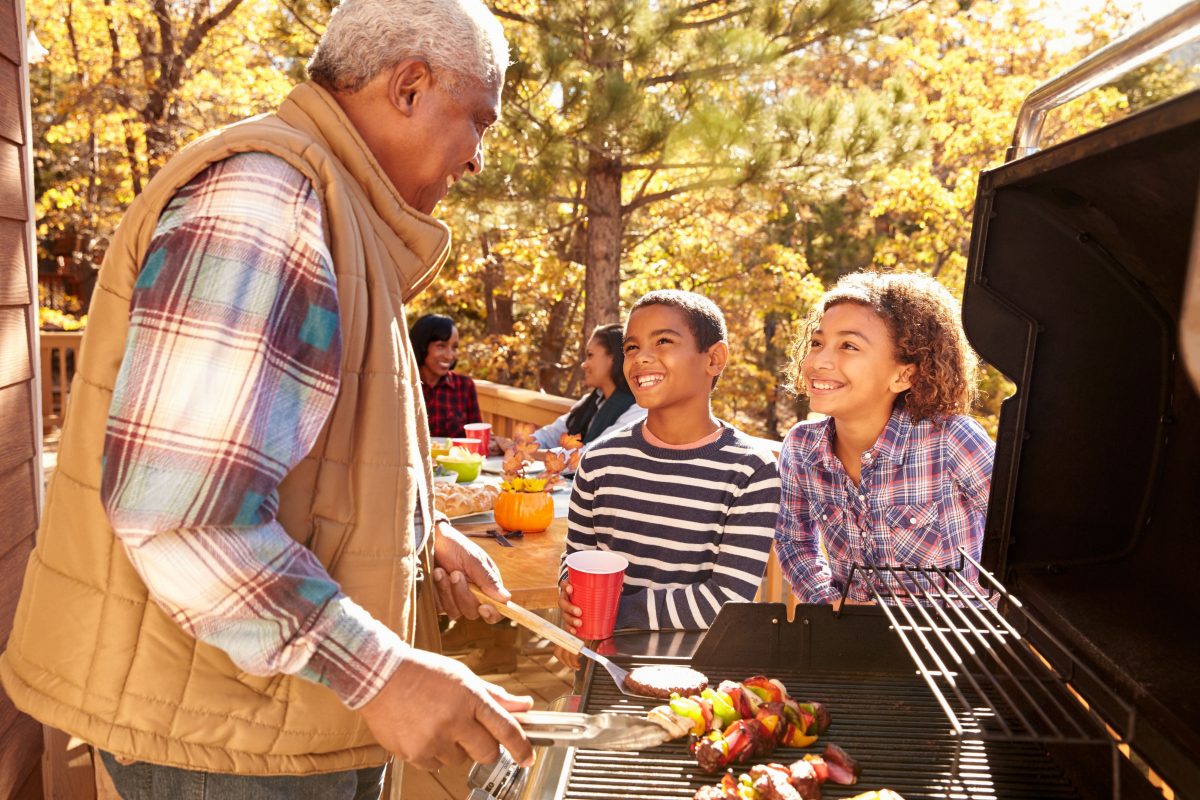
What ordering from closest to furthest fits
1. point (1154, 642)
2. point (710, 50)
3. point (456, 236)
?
point (1154, 642) < point (710, 50) < point (456, 236)

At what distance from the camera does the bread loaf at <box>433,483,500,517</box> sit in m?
3.12

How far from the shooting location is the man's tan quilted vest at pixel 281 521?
1182 mm

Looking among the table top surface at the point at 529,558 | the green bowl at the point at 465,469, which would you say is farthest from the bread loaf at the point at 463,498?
the green bowl at the point at 465,469

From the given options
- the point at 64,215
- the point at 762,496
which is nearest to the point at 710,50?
the point at 762,496

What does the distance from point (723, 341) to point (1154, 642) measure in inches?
60.3

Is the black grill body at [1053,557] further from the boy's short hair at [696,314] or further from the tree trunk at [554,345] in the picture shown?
the tree trunk at [554,345]

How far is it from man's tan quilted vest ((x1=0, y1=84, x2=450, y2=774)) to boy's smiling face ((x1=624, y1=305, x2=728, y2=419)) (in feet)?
4.33

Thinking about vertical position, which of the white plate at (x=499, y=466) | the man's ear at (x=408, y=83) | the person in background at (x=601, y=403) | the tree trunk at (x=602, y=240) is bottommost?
the white plate at (x=499, y=466)

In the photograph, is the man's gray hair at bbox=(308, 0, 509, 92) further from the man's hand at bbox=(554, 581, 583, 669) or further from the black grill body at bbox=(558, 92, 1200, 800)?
the man's hand at bbox=(554, 581, 583, 669)

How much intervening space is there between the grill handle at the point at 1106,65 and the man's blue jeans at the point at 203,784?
1.43m

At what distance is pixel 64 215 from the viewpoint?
12.2 metres

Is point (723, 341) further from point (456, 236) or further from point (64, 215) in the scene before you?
point (64, 215)

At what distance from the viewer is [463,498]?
10.3 ft

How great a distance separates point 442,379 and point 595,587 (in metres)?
4.05
